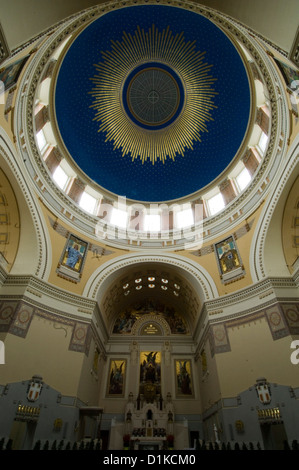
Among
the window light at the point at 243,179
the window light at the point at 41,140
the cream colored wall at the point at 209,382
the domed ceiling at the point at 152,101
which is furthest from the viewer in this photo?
the window light at the point at 243,179

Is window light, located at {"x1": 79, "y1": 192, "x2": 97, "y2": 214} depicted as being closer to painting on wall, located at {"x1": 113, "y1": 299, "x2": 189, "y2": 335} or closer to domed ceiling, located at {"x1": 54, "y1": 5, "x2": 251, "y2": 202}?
domed ceiling, located at {"x1": 54, "y1": 5, "x2": 251, "y2": 202}

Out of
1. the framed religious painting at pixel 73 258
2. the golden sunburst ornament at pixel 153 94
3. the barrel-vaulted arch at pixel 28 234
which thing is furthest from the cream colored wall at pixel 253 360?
the golden sunburst ornament at pixel 153 94

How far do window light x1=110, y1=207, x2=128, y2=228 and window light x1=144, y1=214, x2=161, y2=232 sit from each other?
178 centimetres

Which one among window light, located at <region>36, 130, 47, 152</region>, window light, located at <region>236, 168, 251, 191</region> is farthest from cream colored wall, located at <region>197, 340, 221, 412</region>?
window light, located at <region>36, 130, 47, 152</region>

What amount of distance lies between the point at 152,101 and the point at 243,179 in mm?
10333

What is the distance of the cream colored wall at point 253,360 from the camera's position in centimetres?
1132

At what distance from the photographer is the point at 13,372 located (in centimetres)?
1127

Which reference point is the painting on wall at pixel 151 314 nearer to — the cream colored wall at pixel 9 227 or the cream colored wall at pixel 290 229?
the cream colored wall at pixel 290 229

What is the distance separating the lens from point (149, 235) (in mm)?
19797

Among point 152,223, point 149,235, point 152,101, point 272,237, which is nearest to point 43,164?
point 149,235

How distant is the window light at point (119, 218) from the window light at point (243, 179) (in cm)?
954

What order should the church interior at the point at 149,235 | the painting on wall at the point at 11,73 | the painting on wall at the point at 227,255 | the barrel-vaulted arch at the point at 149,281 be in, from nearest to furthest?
the painting on wall at the point at 11,73
the church interior at the point at 149,235
the painting on wall at the point at 227,255
the barrel-vaulted arch at the point at 149,281

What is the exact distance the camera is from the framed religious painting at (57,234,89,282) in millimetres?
15445

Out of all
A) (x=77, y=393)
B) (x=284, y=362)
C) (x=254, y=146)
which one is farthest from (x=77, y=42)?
(x=284, y=362)
